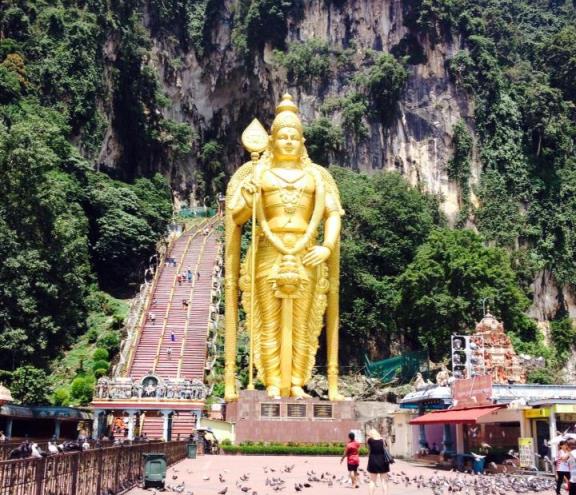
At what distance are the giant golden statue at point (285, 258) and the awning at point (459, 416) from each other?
3.19 m

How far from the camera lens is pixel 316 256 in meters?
16.0

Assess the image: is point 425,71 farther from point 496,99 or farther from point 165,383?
point 165,383

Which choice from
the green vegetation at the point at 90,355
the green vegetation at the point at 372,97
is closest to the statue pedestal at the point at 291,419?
the green vegetation at the point at 90,355

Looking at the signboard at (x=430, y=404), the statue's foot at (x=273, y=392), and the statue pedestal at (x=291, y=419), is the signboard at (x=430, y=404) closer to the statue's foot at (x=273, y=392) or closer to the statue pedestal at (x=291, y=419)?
the statue pedestal at (x=291, y=419)

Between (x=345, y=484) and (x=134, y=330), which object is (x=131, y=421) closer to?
(x=134, y=330)

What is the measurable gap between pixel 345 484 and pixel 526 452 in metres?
3.82

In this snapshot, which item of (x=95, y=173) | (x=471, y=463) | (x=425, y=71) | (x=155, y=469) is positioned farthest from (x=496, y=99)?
(x=155, y=469)

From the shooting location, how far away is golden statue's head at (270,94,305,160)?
16.8 metres

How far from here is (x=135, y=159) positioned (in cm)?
3834

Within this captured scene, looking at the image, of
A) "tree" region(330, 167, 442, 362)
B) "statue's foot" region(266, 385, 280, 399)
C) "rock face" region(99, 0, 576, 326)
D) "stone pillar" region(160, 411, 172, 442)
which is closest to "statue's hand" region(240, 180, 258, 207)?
"statue's foot" region(266, 385, 280, 399)

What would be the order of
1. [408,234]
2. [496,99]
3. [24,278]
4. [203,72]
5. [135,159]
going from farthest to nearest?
[203,72] < [135,159] < [496,99] < [408,234] < [24,278]

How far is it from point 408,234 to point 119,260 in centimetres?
1221

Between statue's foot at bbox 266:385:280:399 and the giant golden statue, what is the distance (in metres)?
0.03

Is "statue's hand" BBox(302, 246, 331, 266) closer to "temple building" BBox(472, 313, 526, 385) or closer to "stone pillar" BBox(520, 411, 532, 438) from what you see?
"temple building" BBox(472, 313, 526, 385)
